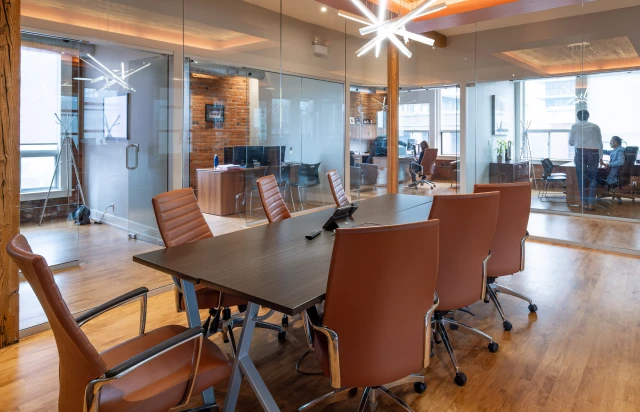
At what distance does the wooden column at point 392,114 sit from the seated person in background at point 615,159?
10.5ft

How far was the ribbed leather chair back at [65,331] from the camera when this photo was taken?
4.10ft

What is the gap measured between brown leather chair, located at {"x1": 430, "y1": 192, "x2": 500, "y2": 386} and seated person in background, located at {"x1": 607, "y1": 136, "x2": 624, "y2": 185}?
4.26 m

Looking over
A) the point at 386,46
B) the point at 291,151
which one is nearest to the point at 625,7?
the point at 386,46

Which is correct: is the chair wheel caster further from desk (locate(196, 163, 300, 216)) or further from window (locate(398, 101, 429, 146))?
window (locate(398, 101, 429, 146))

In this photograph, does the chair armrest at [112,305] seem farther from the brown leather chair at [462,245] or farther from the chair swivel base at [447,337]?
the chair swivel base at [447,337]

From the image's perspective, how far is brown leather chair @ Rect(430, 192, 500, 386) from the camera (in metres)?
2.29

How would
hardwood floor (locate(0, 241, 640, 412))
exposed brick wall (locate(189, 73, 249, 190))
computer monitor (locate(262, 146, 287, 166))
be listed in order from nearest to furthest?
hardwood floor (locate(0, 241, 640, 412)) → exposed brick wall (locate(189, 73, 249, 190)) → computer monitor (locate(262, 146, 287, 166))

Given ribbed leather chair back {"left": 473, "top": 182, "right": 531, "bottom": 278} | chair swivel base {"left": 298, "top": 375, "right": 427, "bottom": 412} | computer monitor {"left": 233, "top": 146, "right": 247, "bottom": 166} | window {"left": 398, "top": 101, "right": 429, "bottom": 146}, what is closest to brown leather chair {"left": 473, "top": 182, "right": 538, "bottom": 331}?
ribbed leather chair back {"left": 473, "top": 182, "right": 531, "bottom": 278}

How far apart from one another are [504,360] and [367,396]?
1.13 metres

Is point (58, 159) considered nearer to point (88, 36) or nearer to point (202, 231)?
point (88, 36)

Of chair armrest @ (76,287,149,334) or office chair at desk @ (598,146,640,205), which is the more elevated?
office chair at desk @ (598,146,640,205)

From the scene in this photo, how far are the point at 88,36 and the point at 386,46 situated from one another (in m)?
5.11

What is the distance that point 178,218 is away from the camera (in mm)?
2678

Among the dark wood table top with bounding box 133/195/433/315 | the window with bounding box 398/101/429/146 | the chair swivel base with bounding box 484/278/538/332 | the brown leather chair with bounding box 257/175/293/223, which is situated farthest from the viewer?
the window with bounding box 398/101/429/146
